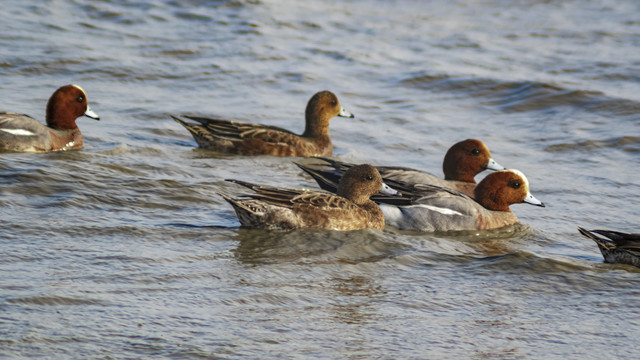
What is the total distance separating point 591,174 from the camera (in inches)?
438

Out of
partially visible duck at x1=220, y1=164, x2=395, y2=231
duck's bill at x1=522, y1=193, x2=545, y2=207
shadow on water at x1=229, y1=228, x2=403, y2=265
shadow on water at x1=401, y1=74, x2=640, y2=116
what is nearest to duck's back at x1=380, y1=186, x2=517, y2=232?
duck's bill at x1=522, y1=193, x2=545, y2=207

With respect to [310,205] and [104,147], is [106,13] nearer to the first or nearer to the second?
[104,147]

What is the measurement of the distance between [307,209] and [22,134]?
3996 mm

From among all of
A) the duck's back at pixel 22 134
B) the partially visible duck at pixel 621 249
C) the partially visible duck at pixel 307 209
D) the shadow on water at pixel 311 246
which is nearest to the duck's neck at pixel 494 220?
the partially visible duck at pixel 307 209

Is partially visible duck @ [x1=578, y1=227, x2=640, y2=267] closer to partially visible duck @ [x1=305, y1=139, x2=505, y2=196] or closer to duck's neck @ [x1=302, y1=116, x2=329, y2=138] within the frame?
partially visible duck @ [x1=305, y1=139, x2=505, y2=196]

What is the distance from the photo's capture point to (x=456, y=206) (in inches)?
346

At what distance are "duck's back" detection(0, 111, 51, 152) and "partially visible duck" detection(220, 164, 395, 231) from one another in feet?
11.4

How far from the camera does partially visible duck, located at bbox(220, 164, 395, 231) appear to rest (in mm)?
7703

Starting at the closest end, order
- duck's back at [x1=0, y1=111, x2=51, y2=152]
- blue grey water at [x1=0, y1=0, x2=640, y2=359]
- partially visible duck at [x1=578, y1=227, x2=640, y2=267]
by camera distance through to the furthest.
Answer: blue grey water at [x1=0, y1=0, x2=640, y2=359] < partially visible duck at [x1=578, y1=227, x2=640, y2=267] < duck's back at [x1=0, y1=111, x2=51, y2=152]

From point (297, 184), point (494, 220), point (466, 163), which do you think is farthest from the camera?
point (466, 163)

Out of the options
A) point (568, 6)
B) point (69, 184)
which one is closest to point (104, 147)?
point (69, 184)

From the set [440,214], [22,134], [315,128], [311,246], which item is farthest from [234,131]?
[311,246]

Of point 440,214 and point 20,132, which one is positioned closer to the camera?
point 440,214

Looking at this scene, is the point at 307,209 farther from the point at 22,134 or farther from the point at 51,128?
the point at 51,128
